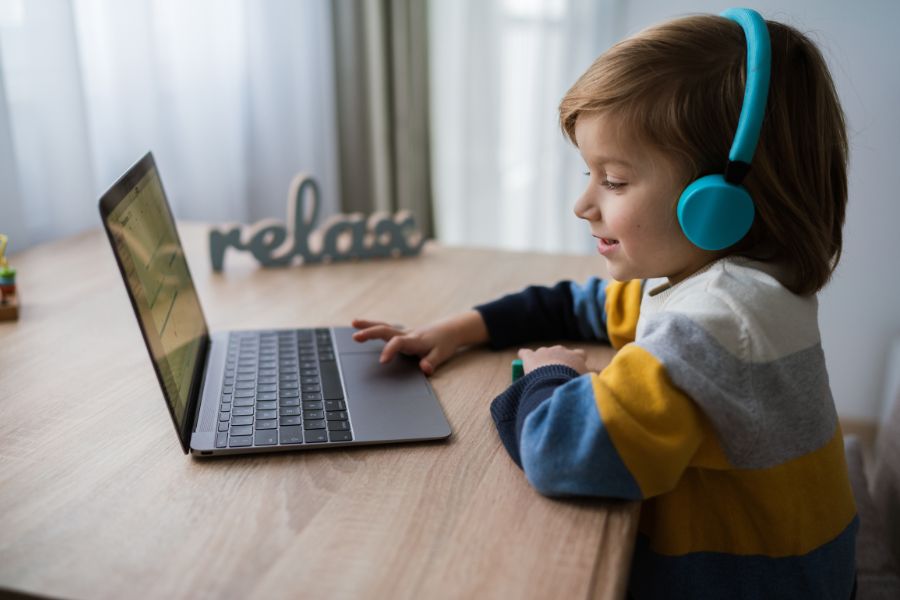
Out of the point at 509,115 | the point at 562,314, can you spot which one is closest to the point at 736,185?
the point at 562,314

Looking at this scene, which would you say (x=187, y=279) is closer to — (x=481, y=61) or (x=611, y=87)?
(x=611, y=87)

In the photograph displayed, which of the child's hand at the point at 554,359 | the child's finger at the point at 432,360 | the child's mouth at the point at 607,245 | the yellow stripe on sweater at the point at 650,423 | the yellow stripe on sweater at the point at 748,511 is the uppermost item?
the child's mouth at the point at 607,245

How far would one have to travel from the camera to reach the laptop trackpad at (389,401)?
774 mm

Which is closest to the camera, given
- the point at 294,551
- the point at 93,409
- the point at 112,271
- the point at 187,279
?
the point at 294,551

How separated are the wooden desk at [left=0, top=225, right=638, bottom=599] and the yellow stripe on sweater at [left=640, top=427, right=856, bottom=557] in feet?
0.30

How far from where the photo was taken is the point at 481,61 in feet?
8.31

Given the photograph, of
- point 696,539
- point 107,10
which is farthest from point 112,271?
point 696,539

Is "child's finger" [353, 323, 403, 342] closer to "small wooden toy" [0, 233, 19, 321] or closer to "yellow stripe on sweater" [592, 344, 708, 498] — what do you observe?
"yellow stripe on sweater" [592, 344, 708, 498]

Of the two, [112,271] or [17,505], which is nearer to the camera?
[17,505]

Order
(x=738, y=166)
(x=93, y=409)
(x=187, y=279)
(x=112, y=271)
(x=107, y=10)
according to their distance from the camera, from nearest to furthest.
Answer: (x=738, y=166) → (x=93, y=409) → (x=187, y=279) → (x=112, y=271) → (x=107, y=10)

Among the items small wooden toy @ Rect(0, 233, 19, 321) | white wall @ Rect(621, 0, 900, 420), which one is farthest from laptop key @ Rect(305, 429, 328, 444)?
white wall @ Rect(621, 0, 900, 420)

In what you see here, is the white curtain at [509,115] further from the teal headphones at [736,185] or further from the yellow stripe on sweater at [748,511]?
the yellow stripe on sweater at [748,511]

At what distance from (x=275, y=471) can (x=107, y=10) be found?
1372 mm

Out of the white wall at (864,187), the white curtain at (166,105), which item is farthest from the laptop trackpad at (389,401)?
the white wall at (864,187)
